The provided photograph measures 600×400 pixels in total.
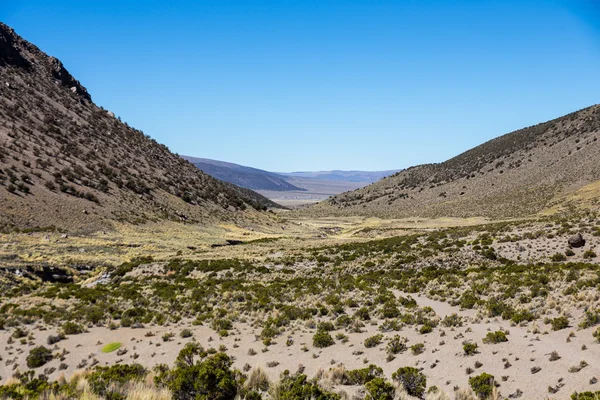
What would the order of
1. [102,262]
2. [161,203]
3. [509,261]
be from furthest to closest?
[161,203] → [102,262] → [509,261]

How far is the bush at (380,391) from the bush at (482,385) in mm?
2081

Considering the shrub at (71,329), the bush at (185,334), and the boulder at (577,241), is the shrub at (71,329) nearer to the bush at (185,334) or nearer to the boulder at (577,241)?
the bush at (185,334)

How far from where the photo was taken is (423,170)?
526 ft

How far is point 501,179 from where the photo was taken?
4414 inches

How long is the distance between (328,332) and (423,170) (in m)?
152

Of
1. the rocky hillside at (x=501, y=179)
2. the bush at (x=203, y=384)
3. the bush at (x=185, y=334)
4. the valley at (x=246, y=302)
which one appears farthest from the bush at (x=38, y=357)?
the rocky hillside at (x=501, y=179)

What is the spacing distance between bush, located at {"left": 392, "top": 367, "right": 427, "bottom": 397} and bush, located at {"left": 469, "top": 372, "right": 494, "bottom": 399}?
1.23m

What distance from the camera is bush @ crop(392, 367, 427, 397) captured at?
1065 cm

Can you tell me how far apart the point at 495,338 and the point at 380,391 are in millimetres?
5927

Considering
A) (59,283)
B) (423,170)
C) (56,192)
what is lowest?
(59,283)

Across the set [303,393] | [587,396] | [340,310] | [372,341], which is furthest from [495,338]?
[340,310]

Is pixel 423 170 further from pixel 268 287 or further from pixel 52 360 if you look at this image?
pixel 52 360

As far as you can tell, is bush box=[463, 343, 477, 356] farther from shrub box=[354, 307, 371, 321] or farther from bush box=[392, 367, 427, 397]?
shrub box=[354, 307, 371, 321]

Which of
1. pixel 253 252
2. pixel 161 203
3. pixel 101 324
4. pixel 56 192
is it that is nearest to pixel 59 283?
pixel 101 324
